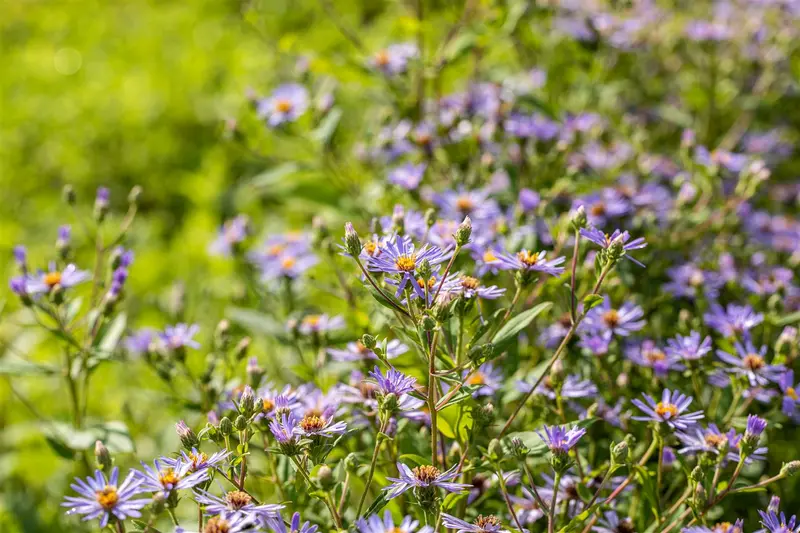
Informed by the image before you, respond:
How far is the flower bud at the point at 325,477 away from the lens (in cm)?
118

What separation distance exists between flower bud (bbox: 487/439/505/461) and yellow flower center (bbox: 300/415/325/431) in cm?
29

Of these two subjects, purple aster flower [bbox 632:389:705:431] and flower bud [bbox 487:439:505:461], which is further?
purple aster flower [bbox 632:389:705:431]

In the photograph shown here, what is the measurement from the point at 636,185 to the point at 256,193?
1.59 metres

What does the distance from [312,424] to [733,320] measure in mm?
1085

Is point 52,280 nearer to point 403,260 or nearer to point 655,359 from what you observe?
point 403,260

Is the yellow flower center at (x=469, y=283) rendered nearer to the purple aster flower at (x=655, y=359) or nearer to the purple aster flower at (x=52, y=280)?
the purple aster flower at (x=655, y=359)

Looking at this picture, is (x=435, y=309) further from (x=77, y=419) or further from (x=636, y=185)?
(x=636, y=185)

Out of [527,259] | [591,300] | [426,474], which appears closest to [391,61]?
[527,259]

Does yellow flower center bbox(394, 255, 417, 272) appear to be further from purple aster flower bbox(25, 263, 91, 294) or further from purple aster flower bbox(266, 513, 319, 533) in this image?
purple aster flower bbox(25, 263, 91, 294)

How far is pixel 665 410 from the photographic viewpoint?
148cm

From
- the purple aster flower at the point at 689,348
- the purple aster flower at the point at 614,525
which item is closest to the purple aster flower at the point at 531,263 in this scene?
the purple aster flower at the point at 689,348

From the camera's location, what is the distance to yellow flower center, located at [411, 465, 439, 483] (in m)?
1.28

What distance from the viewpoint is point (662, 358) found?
1764 mm

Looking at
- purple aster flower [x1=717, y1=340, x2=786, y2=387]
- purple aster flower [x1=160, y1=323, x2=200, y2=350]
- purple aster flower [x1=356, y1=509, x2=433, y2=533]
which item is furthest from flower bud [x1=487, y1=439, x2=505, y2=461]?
purple aster flower [x1=160, y1=323, x2=200, y2=350]
